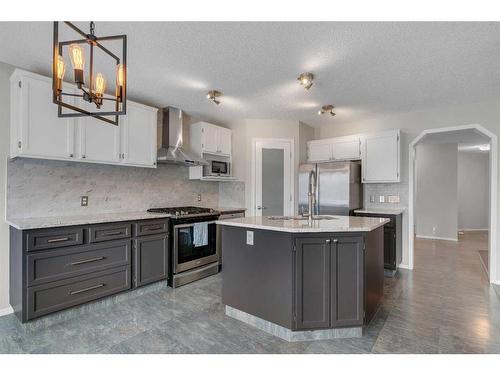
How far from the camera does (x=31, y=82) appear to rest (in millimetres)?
2455

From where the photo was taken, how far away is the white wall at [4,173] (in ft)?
8.38

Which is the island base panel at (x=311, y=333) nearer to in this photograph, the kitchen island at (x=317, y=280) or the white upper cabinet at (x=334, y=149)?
the kitchen island at (x=317, y=280)

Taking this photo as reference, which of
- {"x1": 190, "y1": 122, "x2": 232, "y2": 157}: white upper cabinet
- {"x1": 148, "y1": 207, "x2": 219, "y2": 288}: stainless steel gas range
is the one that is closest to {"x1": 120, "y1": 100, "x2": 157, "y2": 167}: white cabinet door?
{"x1": 148, "y1": 207, "x2": 219, "y2": 288}: stainless steel gas range

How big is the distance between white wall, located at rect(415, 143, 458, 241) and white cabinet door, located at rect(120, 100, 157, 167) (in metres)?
6.92

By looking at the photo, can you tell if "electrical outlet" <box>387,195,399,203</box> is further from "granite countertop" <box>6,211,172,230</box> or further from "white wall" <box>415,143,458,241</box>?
"granite countertop" <box>6,211,172,230</box>

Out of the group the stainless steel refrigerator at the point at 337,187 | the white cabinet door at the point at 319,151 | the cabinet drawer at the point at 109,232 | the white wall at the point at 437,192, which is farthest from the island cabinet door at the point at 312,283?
the white wall at the point at 437,192

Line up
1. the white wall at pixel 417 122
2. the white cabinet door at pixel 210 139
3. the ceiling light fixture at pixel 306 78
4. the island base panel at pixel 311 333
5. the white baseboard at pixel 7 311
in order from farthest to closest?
A: 1. the white cabinet door at pixel 210 139
2. the white wall at pixel 417 122
3. the ceiling light fixture at pixel 306 78
4. the white baseboard at pixel 7 311
5. the island base panel at pixel 311 333

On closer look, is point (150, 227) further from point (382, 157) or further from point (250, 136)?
point (382, 157)

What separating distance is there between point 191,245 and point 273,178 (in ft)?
6.41

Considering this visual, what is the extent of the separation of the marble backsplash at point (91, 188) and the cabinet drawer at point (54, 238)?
0.59 meters

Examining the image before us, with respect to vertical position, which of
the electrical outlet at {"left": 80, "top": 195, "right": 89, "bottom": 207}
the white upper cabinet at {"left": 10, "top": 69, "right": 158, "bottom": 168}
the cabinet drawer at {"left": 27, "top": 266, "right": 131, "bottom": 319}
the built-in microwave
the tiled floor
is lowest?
the tiled floor

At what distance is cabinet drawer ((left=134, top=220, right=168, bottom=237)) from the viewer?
3.02m

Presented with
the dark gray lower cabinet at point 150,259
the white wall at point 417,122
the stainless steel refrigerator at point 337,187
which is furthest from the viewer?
the stainless steel refrigerator at point 337,187
